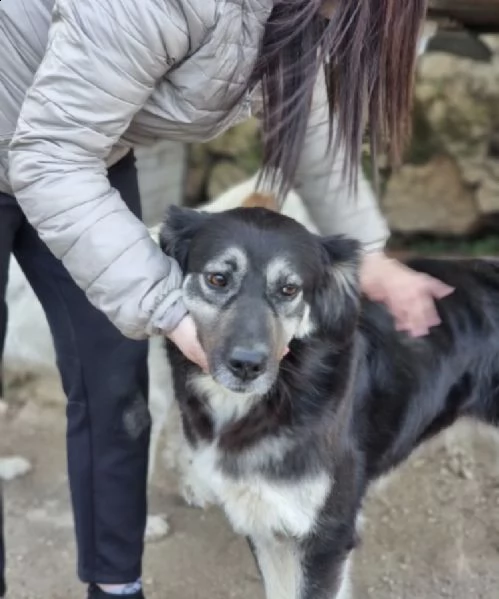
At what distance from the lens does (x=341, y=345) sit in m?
2.23

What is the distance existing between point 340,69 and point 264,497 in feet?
3.06

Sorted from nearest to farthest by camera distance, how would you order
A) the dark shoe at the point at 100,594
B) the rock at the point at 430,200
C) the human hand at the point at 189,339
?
1. the human hand at the point at 189,339
2. the dark shoe at the point at 100,594
3. the rock at the point at 430,200

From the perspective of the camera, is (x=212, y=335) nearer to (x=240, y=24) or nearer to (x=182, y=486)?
(x=240, y=24)

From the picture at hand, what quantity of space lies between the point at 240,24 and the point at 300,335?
0.67 meters

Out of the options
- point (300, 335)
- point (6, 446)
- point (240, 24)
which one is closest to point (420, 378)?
point (300, 335)

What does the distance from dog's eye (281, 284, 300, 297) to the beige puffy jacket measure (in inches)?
8.7

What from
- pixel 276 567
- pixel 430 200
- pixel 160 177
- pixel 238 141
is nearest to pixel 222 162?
pixel 238 141

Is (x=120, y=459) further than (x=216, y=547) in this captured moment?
No

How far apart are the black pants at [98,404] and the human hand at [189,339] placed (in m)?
0.36

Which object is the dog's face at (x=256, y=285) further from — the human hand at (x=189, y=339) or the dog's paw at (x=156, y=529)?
the dog's paw at (x=156, y=529)

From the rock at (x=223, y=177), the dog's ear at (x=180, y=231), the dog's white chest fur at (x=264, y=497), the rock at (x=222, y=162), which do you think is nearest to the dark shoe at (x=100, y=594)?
the dog's white chest fur at (x=264, y=497)

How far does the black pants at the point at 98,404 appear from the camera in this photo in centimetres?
230

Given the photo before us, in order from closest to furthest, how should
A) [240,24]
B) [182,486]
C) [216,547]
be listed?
1. [240,24]
2. [216,547]
3. [182,486]

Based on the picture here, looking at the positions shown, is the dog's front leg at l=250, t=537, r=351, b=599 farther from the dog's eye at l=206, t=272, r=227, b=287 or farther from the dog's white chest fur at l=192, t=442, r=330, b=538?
the dog's eye at l=206, t=272, r=227, b=287
